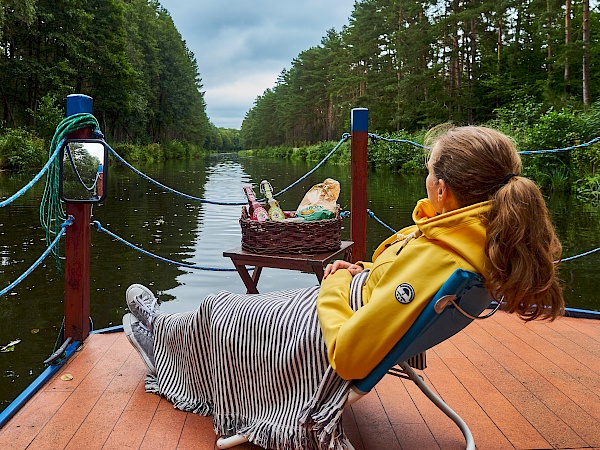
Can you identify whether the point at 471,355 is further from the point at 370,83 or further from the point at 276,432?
the point at 370,83

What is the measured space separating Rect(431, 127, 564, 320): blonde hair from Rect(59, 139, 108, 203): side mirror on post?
1.74 m

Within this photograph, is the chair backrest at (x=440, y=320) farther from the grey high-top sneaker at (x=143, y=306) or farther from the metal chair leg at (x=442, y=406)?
the grey high-top sneaker at (x=143, y=306)

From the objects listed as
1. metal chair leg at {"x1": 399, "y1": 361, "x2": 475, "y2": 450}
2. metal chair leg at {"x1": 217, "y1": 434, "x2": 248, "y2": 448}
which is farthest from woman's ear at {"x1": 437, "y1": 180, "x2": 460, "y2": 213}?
metal chair leg at {"x1": 217, "y1": 434, "x2": 248, "y2": 448}

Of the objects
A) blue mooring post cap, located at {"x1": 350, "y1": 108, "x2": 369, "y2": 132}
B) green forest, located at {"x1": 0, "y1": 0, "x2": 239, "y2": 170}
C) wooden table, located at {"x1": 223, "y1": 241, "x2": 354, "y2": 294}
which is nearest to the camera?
wooden table, located at {"x1": 223, "y1": 241, "x2": 354, "y2": 294}

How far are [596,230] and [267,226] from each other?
25.3ft

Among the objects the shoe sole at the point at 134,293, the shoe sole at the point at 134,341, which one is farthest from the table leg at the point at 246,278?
the shoe sole at the point at 134,341

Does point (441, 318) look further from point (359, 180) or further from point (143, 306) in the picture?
point (359, 180)

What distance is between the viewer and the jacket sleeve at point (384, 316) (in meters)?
1.71

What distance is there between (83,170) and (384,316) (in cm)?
184

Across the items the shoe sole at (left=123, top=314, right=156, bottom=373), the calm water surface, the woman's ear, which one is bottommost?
the calm water surface

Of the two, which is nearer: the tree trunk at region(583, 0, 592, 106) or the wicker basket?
the wicker basket

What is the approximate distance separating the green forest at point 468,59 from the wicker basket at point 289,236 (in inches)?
636

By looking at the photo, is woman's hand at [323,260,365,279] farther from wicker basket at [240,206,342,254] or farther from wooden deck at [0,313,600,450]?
wicker basket at [240,206,342,254]

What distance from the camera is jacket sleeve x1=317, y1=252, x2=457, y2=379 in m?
1.71
